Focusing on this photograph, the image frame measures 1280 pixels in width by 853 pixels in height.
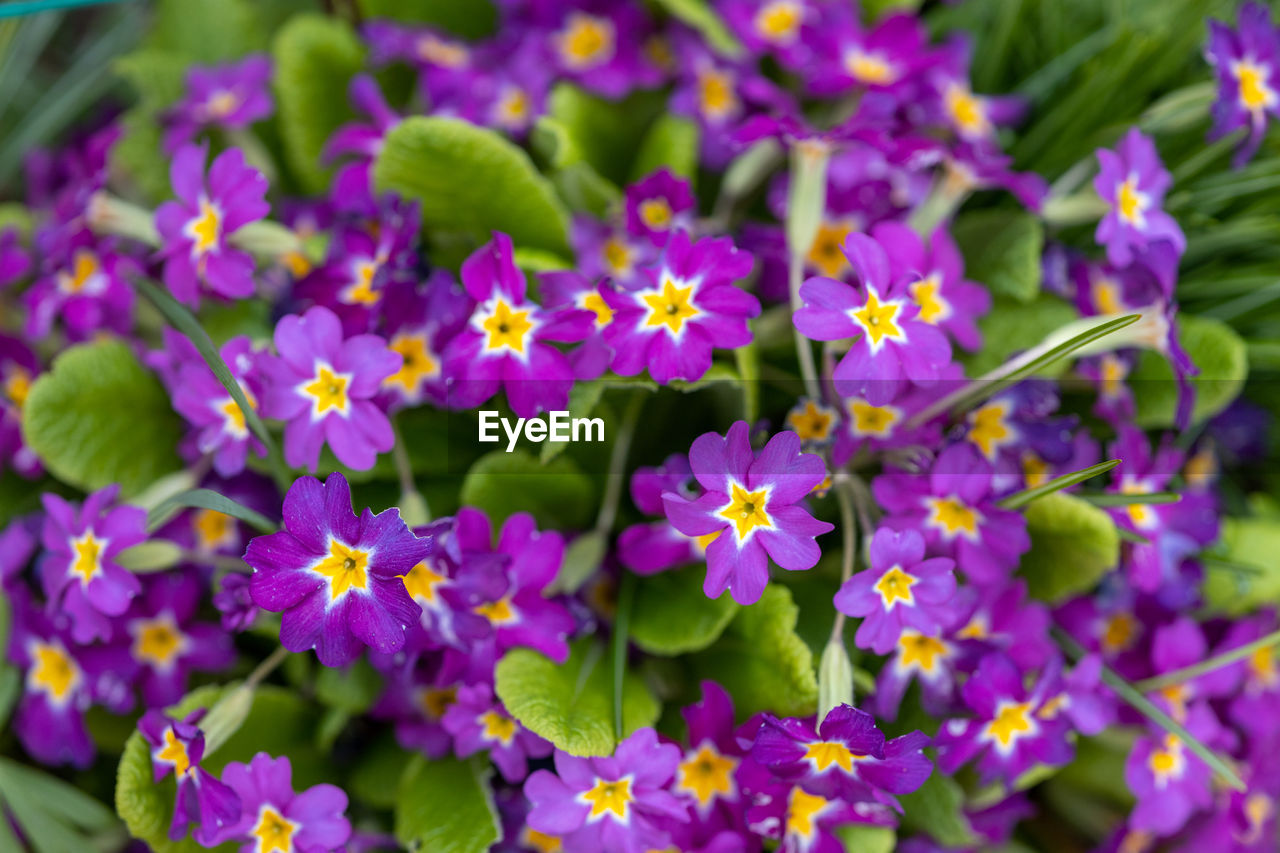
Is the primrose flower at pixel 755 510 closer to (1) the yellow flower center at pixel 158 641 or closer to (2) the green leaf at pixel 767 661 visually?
(2) the green leaf at pixel 767 661

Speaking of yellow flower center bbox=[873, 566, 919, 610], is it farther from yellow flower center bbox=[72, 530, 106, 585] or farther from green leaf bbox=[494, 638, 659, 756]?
yellow flower center bbox=[72, 530, 106, 585]

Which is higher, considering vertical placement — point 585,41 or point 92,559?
point 585,41

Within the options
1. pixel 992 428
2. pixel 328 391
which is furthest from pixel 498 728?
pixel 992 428

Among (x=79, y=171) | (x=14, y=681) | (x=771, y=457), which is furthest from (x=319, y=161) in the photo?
(x=771, y=457)

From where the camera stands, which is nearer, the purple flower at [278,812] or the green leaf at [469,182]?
the purple flower at [278,812]

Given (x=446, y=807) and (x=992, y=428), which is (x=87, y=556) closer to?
(x=446, y=807)

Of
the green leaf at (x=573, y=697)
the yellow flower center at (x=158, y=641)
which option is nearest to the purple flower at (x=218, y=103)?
the yellow flower center at (x=158, y=641)
